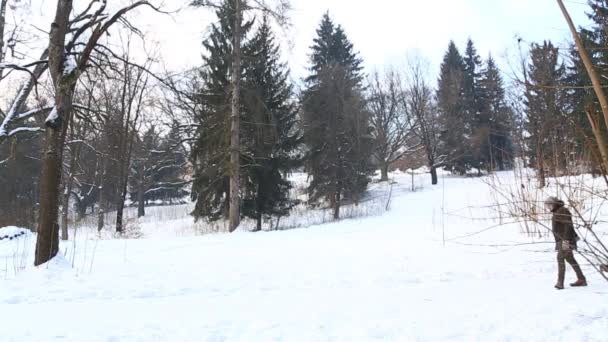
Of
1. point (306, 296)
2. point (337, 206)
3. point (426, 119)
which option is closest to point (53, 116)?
point (306, 296)

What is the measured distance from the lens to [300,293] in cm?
570

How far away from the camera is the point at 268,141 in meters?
17.8

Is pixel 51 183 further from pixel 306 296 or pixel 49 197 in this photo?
pixel 306 296

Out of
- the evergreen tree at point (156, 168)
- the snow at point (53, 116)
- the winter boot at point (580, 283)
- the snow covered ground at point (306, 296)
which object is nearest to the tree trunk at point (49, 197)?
the snow at point (53, 116)

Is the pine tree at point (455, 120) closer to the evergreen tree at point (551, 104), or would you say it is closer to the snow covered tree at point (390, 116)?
the snow covered tree at point (390, 116)

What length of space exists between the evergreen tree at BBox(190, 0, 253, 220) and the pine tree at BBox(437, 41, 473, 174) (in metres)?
22.2

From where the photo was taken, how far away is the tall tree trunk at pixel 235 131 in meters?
14.6

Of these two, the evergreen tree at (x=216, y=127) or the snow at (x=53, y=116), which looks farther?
the evergreen tree at (x=216, y=127)

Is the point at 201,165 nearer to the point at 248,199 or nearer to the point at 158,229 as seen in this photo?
the point at 248,199

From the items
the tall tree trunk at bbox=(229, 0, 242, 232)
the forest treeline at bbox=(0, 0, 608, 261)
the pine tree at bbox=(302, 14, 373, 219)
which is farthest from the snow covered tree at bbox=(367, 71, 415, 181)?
the tall tree trunk at bbox=(229, 0, 242, 232)

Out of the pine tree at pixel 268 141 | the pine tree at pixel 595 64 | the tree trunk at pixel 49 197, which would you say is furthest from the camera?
the pine tree at pixel 268 141

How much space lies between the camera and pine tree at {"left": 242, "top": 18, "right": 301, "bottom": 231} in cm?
1783

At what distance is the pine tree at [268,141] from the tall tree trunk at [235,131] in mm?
1940

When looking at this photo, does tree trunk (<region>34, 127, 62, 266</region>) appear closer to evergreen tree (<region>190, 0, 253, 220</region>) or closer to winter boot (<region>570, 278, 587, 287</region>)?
evergreen tree (<region>190, 0, 253, 220</region>)
